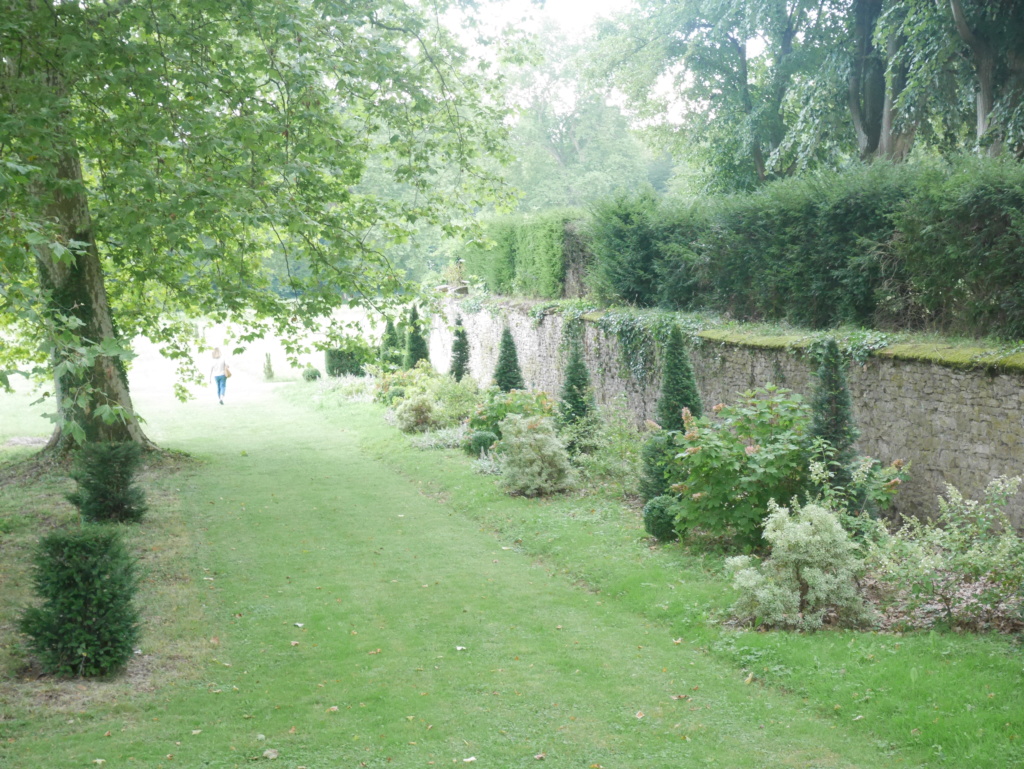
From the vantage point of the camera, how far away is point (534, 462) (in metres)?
11.9

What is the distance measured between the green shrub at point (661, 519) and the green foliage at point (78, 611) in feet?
18.3

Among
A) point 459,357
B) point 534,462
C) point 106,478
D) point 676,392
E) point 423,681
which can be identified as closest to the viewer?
point 423,681

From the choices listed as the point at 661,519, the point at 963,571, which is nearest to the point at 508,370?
the point at 661,519

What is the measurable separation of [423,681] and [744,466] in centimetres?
407

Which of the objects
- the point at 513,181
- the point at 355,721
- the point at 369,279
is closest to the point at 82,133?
the point at 369,279

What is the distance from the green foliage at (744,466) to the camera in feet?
26.5

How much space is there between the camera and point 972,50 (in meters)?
13.7

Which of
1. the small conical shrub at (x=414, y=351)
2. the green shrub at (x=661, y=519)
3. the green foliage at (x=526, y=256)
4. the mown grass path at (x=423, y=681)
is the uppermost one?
the green foliage at (x=526, y=256)

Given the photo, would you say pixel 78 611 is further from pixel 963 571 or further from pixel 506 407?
pixel 506 407

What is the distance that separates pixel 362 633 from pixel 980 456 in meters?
6.22

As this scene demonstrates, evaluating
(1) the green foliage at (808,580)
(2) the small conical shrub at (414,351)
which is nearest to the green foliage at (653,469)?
(1) the green foliage at (808,580)

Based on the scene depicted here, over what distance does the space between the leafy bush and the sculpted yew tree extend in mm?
2883

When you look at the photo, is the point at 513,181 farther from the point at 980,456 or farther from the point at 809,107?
the point at 980,456

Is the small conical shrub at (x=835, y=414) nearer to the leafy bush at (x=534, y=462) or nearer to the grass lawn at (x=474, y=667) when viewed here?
the grass lawn at (x=474, y=667)
